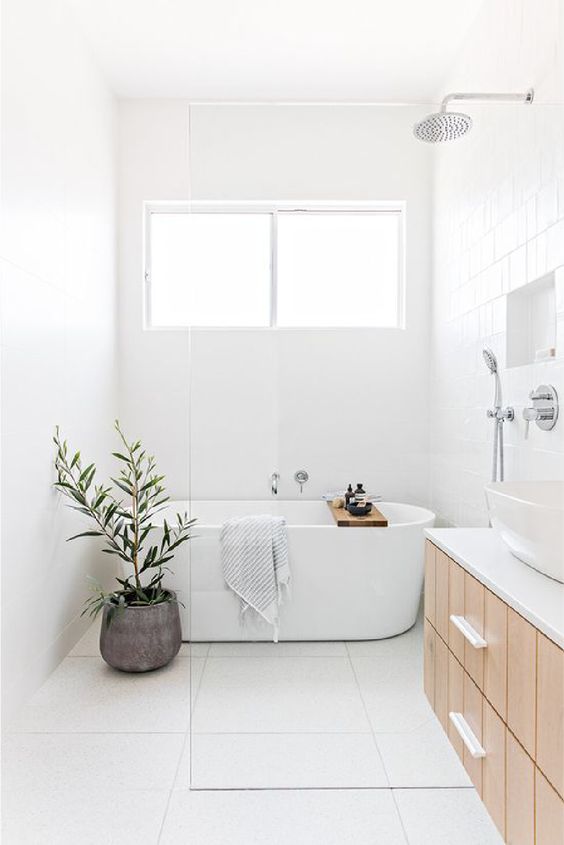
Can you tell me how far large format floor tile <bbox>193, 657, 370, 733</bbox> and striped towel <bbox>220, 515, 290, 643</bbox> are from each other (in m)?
0.13

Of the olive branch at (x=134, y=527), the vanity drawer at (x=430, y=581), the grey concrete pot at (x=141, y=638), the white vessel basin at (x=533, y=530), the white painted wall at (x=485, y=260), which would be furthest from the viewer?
the olive branch at (x=134, y=527)

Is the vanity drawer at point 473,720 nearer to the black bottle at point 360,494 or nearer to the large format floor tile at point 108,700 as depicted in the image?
the black bottle at point 360,494

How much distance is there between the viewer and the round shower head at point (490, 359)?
209 centimetres

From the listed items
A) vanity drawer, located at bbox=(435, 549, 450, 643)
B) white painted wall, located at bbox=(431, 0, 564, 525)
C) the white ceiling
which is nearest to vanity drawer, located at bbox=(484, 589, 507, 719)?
vanity drawer, located at bbox=(435, 549, 450, 643)

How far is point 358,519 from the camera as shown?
2.24 meters

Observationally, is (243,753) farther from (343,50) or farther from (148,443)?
(343,50)

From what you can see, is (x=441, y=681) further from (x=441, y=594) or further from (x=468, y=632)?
(x=468, y=632)

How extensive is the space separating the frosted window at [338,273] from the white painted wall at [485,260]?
0.17 metres

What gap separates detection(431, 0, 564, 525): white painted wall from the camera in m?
2.06

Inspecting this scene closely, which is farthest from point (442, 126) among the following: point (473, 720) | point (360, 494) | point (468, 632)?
point (473, 720)

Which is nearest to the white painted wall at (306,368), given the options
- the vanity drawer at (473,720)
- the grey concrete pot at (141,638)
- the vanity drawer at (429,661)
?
the vanity drawer at (429,661)

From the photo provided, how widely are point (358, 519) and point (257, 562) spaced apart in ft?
1.28

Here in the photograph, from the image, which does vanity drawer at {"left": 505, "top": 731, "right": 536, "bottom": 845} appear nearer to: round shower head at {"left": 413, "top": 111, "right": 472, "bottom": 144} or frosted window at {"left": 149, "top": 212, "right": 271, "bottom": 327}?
frosted window at {"left": 149, "top": 212, "right": 271, "bottom": 327}

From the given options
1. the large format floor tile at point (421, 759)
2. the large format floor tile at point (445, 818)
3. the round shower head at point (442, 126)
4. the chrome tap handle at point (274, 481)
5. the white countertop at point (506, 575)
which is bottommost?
the large format floor tile at point (445, 818)
